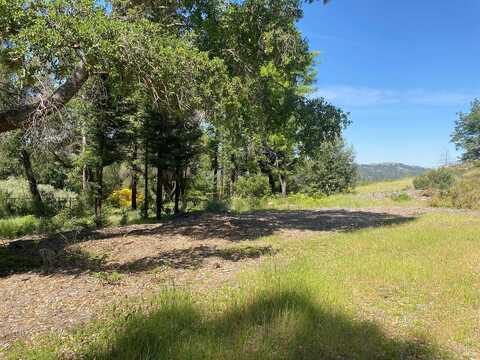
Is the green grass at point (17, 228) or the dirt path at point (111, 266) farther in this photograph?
the green grass at point (17, 228)

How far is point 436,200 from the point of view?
1697cm

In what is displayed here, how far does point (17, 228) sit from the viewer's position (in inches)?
460

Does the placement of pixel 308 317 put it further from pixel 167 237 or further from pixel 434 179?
pixel 434 179

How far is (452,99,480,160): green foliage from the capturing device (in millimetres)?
63906

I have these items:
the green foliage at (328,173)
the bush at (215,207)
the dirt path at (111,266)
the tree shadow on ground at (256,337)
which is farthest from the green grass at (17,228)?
the green foliage at (328,173)

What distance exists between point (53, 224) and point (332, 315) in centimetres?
1112

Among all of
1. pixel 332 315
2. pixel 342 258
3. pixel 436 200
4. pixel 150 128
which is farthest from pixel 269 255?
pixel 436 200

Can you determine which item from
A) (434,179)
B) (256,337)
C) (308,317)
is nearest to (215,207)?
(308,317)

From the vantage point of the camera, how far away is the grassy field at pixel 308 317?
3.17 metres

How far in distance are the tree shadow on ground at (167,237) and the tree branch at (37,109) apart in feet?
8.05

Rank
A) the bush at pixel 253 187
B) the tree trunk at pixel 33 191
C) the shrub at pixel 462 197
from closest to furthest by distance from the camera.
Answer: the shrub at pixel 462 197 → the tree trunk at pixel 33 191 → the bush at pixel 253 187

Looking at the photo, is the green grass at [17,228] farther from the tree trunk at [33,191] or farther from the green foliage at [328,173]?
the green foliage at [328,173]

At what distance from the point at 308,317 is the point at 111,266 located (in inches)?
157

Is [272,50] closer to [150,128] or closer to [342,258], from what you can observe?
[342,258]
